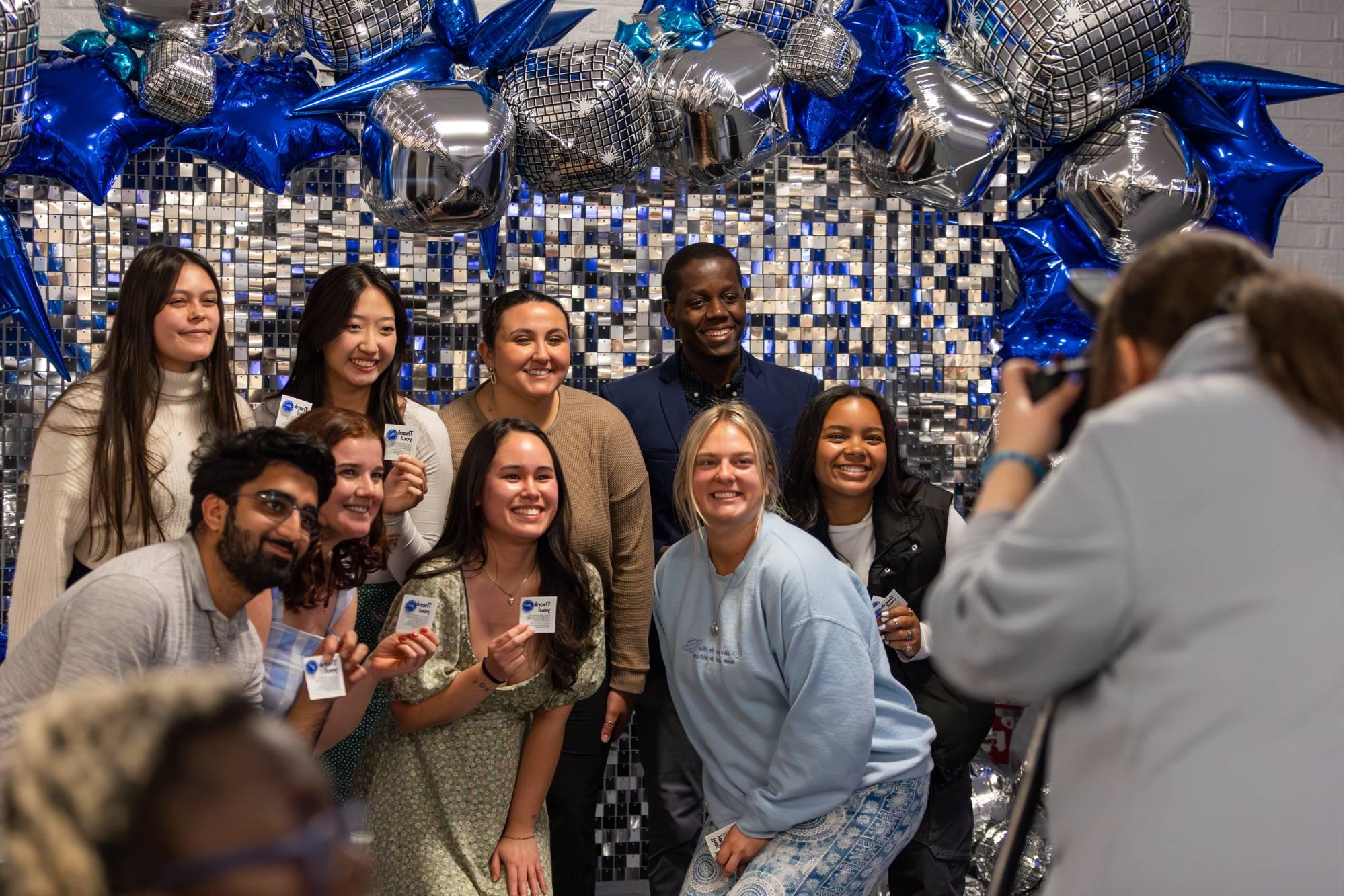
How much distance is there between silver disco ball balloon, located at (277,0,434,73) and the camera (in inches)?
129

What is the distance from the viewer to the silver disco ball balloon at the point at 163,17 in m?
3.31

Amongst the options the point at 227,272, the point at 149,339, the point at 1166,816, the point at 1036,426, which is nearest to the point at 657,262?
the point at 227,272

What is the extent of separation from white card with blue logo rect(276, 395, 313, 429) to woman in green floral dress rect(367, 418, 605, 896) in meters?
0.38

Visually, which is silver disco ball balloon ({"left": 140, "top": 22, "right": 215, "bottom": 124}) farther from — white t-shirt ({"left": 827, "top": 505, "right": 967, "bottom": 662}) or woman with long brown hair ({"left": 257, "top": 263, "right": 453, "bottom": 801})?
white t-shirt ({"left": 827, "top": 505, "right": 967, "bottom": 662})

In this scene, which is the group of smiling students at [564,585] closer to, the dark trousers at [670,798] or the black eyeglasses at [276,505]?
the dark trousers at [670,798]

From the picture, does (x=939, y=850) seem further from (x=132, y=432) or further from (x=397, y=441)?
(x=132, y=432)

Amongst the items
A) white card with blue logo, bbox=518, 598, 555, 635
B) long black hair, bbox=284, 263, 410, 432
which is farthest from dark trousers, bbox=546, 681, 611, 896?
long black hair, bbox=284, 263, 410, 432

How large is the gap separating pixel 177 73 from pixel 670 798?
84.3 inches

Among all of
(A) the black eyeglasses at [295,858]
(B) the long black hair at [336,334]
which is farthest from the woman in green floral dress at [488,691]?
(A) the black eyeglasses at [295,858]

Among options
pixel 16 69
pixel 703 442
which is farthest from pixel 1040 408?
pixel 16 69

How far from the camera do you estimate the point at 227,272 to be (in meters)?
3.85

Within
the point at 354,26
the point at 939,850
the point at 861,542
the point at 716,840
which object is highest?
the point at 354,26

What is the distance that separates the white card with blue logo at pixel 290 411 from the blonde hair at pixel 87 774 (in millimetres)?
2133

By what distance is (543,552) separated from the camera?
298 cm
